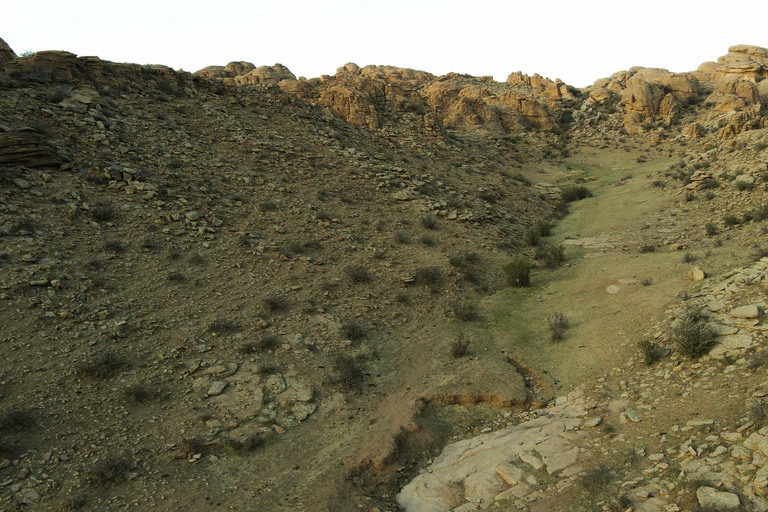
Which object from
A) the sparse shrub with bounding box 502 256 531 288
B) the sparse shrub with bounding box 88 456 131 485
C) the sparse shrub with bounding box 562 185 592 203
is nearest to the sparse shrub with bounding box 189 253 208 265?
the sparse shrub with bounding box 88 456 131 485

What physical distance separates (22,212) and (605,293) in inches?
570

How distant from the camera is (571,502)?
596 centimetres

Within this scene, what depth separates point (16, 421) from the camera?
710 centimetres

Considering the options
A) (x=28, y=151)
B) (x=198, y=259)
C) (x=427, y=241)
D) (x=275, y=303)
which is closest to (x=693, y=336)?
(x=275, y=303)

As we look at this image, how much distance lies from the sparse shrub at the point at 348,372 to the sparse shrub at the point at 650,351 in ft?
17.5

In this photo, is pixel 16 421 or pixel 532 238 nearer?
pixel 16 421

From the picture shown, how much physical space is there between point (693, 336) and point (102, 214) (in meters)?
13.5

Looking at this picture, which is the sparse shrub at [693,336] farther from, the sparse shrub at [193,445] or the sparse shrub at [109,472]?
the sparse shrub at [109,472]

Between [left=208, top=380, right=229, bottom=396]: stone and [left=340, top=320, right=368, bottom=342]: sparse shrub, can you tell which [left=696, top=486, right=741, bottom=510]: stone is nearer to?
[left=340, top=320, right=368, bottom=342]: sparse shrub

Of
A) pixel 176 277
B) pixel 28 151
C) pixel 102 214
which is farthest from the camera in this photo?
pixel 28 151

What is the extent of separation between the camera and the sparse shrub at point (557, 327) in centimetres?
1069

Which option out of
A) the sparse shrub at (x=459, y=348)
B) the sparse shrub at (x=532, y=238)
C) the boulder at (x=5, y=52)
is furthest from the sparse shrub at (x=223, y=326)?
the boulder at (x=5, y=52)

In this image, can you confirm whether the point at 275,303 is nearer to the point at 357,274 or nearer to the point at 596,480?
the point at 357,274

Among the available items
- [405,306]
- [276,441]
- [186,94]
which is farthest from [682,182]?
[186,94]
